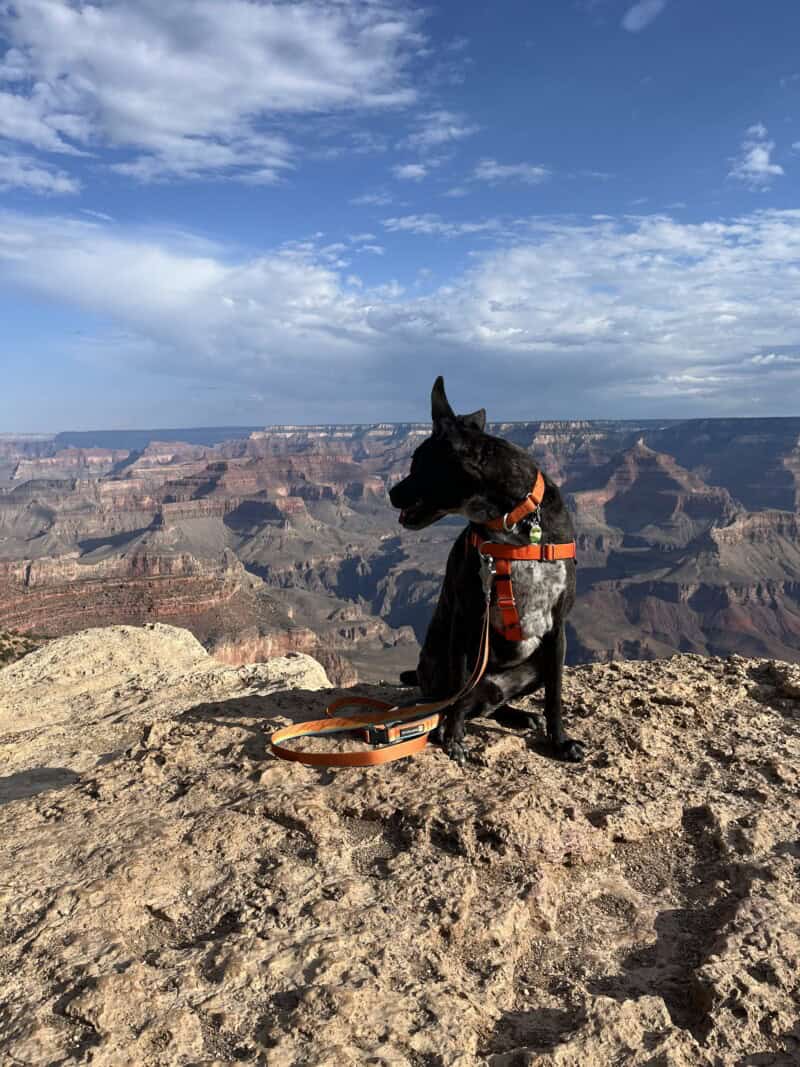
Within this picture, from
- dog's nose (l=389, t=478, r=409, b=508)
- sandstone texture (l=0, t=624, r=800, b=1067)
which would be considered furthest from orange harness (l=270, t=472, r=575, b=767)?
dog's nose (l=389, t=478, r=409, b=508)

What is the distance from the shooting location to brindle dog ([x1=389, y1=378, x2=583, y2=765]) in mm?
3537

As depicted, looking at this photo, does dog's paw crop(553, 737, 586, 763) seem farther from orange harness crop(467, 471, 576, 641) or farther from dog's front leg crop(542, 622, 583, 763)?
orange harness crop(467, 471, 576, 641)

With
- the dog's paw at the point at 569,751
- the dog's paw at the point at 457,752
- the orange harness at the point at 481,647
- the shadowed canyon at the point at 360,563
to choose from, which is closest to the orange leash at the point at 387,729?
the orange harness at the point at 481,647

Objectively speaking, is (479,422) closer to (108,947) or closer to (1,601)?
(108,947)

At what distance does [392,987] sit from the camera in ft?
6.81

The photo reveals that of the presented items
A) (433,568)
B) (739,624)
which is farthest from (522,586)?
(433,568)

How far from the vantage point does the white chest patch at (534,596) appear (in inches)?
141

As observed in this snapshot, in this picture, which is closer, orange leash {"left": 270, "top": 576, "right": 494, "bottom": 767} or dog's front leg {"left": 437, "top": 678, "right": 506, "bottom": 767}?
orange leash {"left": 270, "top": 576, "right": 494, "bottom": 767}

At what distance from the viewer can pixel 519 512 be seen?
354 cm

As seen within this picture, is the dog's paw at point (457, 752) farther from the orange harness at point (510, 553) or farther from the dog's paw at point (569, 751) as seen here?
the orange harness at point (510, 553)

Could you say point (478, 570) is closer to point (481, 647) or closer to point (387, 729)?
point (481, 647)

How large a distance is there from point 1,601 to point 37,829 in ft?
180

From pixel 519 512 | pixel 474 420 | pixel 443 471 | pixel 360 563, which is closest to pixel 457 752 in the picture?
pixel 519 512

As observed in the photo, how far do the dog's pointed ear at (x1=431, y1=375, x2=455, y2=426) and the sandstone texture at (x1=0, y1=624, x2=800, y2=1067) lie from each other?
2017mm
